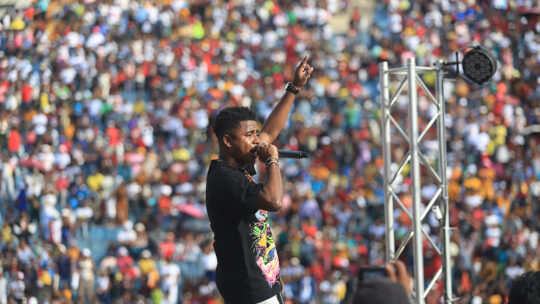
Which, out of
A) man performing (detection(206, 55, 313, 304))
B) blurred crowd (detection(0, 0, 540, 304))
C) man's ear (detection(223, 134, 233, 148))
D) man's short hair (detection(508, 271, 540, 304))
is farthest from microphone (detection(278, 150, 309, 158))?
blurred crowd (detection(0, 0, 540, 304))

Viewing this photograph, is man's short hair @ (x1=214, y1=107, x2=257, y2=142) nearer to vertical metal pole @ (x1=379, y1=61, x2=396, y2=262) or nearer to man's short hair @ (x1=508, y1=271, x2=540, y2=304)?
man's short hair @ (x1=508, y1=271, x2=540, y2=304)

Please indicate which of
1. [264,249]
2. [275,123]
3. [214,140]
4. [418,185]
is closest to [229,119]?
[275,123]

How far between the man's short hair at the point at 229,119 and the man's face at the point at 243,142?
0.8 inches

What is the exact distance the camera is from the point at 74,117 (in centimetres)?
1294

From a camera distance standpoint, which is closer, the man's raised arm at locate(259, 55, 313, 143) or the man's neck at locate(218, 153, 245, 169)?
the man's neck at locate(218, 153, 245, 169)

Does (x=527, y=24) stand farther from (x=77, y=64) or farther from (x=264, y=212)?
(x=264, y=212)

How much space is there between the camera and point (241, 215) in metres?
3.34

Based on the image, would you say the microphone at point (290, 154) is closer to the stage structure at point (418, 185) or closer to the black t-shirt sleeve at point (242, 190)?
the black t-shirt sleeve at point (242, 190)

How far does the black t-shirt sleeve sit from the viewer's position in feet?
10.5

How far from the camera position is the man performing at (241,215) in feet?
10.8

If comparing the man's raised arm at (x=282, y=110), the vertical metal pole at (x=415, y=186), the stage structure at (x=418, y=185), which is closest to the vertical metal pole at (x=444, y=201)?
the stage structure at (x=418, y=185)

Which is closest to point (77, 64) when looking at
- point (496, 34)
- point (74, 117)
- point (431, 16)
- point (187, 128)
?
point (74, 117)

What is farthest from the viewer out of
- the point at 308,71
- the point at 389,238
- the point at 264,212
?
the point at 389,238

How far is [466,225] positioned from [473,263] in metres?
0.74
